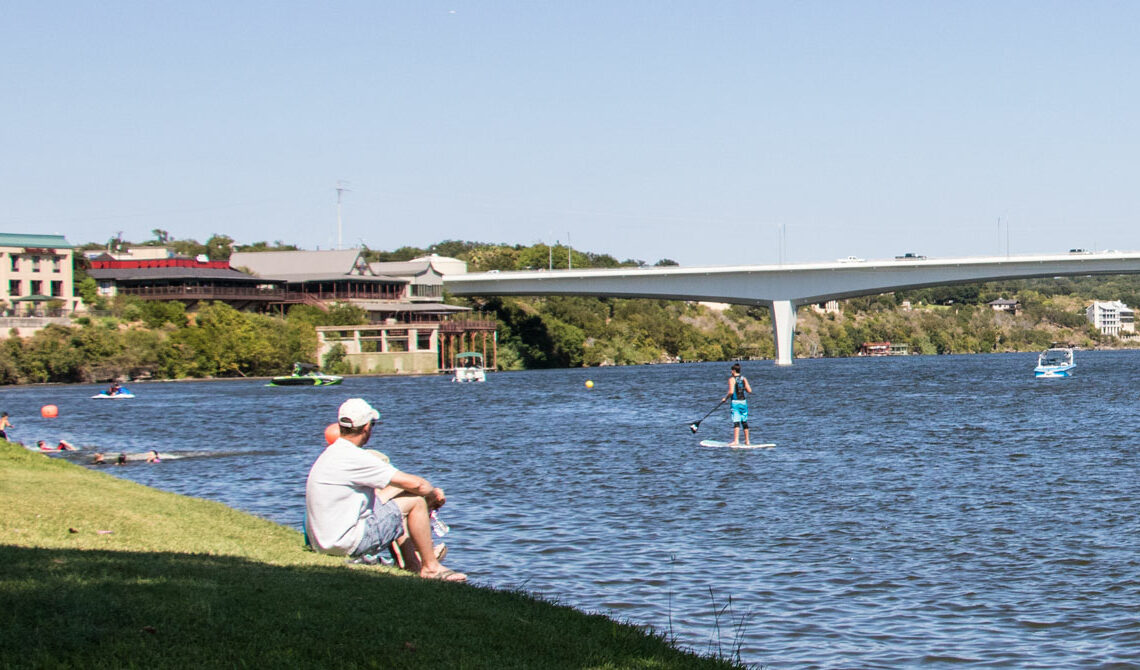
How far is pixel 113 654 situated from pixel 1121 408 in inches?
1960

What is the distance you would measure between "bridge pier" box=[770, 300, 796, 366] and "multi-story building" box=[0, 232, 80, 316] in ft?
197

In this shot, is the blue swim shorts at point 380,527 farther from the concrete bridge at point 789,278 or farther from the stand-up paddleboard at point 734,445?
the concrete bridge at point 789,278

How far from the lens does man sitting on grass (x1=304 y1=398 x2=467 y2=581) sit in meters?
11.1

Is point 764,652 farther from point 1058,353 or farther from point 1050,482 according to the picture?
point 1058,353

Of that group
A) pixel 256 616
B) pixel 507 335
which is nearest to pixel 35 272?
pixel 507 335

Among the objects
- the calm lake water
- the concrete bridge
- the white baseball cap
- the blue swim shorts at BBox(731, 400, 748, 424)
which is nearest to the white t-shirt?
the white baseball cap

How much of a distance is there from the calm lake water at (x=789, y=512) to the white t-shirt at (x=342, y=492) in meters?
2.86

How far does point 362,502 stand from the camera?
11.5m

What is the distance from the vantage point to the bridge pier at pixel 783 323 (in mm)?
105750

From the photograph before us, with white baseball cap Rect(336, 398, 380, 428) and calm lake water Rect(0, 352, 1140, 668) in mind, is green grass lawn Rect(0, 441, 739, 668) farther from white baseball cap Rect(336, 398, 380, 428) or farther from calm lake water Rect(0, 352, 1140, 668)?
calm lake water Rect(0, 352, 1140, 668)

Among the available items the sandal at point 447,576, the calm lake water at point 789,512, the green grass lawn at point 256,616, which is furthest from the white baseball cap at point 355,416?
the calm lake water at point 789,512

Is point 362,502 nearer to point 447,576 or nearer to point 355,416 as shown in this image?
point 355,416

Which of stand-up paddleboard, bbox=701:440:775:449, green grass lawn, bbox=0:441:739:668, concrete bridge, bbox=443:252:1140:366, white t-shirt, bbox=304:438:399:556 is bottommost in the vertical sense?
stand-up paddleboard, bbox=701:440:775:449

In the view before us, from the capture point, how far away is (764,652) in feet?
37.2
